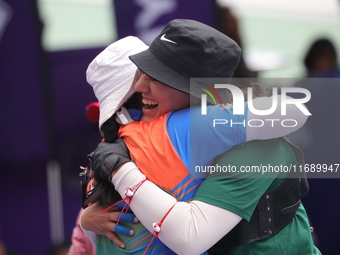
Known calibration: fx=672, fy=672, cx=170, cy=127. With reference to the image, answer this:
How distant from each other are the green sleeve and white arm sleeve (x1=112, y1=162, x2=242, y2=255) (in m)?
0.02

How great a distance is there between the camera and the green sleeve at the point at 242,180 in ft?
5.65

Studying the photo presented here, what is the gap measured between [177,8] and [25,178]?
141 centimetres

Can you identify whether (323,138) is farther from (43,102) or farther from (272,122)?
(272,122)

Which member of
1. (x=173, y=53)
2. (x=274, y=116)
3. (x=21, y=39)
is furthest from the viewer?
(x=21, y=39)

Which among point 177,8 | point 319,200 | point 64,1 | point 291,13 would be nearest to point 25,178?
point 64,1

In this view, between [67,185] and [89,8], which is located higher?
[89,8]

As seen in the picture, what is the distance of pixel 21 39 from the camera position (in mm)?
3979

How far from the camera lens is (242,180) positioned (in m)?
1.74

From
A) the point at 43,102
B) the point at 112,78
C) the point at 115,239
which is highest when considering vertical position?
the point at 112,78

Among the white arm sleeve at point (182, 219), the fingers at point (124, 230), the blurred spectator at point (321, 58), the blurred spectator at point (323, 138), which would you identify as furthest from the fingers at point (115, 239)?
the blurred spectator at point (321, 58)

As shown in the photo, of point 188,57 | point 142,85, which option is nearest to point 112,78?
point 142,85

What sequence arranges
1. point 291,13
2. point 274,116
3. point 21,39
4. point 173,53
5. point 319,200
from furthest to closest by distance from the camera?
point 291,13, point 21,39, point 319,200, point 173,53, point 274,116

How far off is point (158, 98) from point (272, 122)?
332mm

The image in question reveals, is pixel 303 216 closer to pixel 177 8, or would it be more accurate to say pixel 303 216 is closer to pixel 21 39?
pixel 177 8
